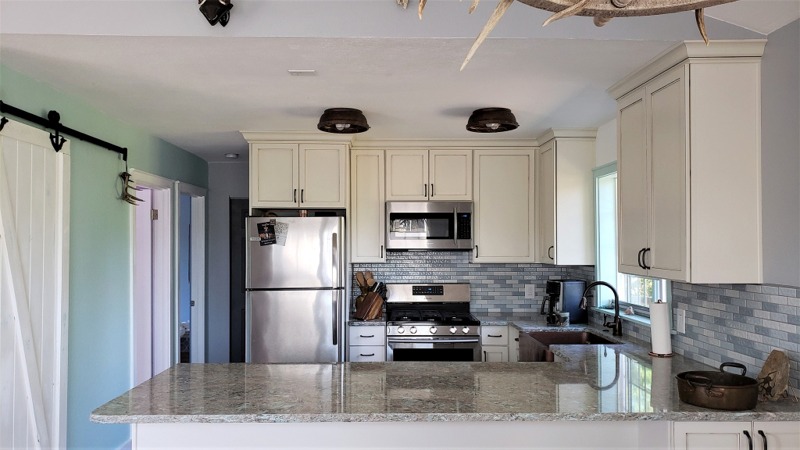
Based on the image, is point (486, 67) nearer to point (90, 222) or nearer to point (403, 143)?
point (403, 143)

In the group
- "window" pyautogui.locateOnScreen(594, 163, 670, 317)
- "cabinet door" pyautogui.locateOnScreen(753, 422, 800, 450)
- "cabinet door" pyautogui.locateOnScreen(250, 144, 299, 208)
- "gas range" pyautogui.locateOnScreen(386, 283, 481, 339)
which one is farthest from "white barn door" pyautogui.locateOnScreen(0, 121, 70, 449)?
"window" pyautogui.locateOnScreen(594, 163, 670, 317)

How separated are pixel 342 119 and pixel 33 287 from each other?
1.78 metres

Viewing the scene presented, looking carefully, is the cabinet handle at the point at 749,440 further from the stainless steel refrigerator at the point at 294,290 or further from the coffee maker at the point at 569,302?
the stainless steel refrigerator at the point at 294,290

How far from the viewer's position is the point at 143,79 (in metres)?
2.78

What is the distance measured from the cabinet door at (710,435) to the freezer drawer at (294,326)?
2.52 metres

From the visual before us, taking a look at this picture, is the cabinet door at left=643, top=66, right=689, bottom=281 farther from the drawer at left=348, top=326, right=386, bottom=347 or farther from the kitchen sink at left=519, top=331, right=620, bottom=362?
the drawer at left=348, top=326, right=386, bottom=347

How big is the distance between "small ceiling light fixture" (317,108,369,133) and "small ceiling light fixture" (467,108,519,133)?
68 centimetres

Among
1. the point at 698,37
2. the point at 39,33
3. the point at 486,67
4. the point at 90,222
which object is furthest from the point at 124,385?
the point at 698,37

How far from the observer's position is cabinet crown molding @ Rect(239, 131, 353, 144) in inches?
165

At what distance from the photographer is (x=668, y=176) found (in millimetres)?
2410

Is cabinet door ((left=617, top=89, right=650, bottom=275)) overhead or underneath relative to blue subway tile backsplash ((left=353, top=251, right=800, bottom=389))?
overhead

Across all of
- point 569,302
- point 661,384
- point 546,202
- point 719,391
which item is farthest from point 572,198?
point 719,391

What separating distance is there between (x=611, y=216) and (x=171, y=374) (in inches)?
121

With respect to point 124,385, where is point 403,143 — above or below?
above
